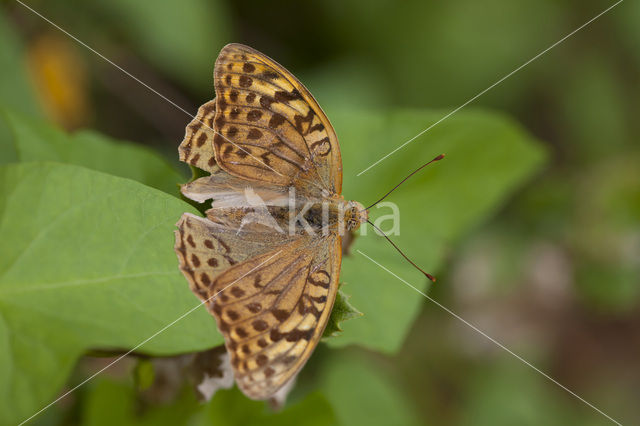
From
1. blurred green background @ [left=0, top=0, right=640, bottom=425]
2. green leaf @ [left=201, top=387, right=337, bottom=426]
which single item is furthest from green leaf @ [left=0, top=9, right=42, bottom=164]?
green leaf @ [left=201, top=387, right=337, bottom=426]

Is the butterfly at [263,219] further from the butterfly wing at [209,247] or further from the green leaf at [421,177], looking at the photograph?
the green leaf at [421,177]

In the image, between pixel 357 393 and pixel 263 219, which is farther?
pixel 357 393

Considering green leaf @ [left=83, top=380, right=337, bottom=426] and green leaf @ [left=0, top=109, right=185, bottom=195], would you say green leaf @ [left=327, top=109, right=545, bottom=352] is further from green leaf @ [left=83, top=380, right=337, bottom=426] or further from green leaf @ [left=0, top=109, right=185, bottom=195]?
green leaf @ [left=0, top=109, right=185, bottom=195]

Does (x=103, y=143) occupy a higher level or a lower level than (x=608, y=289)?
higher

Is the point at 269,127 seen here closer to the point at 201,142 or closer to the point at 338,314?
the point at 201,142

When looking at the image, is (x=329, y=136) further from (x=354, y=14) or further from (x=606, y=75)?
(x=606, y=75)

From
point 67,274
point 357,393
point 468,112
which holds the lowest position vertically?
point 357,393

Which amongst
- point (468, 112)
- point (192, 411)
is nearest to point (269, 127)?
point (192, 411)

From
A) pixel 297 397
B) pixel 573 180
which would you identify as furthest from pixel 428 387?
pixel 573 180
